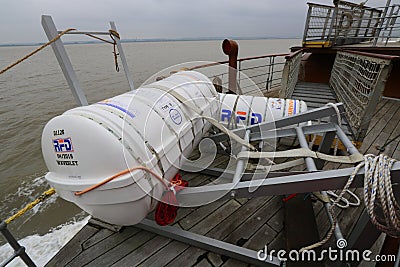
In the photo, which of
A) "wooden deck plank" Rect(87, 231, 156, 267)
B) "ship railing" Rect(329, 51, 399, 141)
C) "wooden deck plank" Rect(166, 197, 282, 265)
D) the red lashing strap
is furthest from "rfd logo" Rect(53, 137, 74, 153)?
"ship railing" Rect(329, 51, 399, 141)

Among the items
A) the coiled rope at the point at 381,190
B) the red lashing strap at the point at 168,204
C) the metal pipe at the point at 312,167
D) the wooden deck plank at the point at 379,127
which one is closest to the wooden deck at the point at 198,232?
the red lashing strap at the point at 168,204

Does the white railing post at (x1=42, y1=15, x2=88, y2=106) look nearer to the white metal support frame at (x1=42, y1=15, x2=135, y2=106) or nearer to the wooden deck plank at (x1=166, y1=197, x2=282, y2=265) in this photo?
the white metal support frame at (x1=42, y1=15, x2=135, y2=106)

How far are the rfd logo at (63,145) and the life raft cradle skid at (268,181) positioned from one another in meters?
0.73

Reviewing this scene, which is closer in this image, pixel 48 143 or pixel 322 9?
pixel 48 143

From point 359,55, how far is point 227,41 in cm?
206

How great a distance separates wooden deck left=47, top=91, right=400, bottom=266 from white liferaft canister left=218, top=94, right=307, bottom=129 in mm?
976

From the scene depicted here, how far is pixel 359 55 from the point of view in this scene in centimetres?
295

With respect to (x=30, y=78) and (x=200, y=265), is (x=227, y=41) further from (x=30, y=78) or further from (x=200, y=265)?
(x=30, y=78)

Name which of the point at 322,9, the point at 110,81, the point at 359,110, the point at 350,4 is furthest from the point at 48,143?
the point at 110,81

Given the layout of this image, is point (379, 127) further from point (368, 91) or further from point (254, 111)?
point (254, 111)

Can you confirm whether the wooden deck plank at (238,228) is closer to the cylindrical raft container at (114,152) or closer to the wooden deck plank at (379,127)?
the cylindrical raft container at (114,152)

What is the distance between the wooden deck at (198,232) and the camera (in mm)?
1621

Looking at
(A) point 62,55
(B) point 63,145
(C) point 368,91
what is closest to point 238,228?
(B) point 63,145

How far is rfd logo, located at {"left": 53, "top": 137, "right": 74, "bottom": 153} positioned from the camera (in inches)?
43.4
